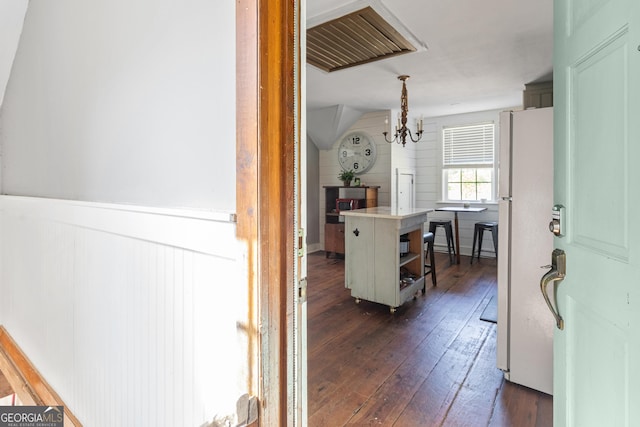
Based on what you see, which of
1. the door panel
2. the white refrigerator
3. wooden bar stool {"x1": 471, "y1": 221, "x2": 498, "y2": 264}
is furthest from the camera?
wooden bar stool {"x1": 471, "y1": 221, "x2": 498, "y2": 264}

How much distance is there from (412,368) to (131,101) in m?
2.17

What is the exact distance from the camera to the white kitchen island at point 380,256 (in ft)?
10.1

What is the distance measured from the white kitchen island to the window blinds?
2.68 meters

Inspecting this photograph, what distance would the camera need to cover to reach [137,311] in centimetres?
121

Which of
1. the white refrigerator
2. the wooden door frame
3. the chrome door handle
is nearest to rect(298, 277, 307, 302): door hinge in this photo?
the wooden door frame

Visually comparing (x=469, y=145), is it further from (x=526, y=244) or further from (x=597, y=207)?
(x=597, y=207)

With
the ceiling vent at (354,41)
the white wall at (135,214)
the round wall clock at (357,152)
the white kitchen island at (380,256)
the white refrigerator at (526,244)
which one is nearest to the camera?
the white wall at (135,214)

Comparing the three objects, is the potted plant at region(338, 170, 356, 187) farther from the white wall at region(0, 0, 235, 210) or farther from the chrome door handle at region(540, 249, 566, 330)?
the chrome door handle at region(540, 249, 566, 330)

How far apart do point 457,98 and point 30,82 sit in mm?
4642

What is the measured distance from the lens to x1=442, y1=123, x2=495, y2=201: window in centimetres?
548

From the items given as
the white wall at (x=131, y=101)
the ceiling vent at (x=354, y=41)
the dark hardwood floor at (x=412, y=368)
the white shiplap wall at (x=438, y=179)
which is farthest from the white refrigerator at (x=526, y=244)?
the white shiplap wall at (x=438, y=179)

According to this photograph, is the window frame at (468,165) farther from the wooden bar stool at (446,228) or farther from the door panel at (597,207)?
the door panel at (597,207)

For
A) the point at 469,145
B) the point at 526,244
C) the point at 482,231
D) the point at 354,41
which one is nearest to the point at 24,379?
the point at 526,244

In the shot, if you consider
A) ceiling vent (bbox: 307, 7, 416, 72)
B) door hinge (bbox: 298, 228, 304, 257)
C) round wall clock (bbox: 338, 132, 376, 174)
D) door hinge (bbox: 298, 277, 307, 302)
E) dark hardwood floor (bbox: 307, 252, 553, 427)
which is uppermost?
ceiling vent (bbox: 307, 7, 416, 72)
